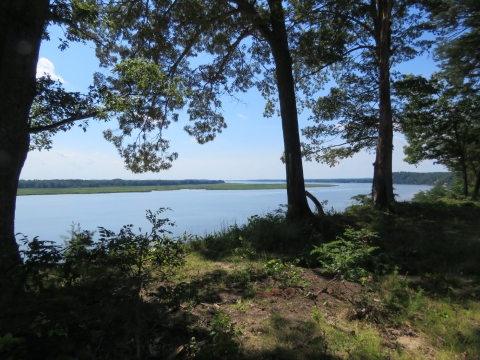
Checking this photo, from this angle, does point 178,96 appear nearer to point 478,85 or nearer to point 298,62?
point 298,62

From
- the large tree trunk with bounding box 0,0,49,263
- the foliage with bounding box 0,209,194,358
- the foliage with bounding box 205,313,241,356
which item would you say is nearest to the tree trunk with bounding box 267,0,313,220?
the foliage with bounding box 205,313,241,356

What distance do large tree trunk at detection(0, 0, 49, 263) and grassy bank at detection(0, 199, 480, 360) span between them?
1627 mm

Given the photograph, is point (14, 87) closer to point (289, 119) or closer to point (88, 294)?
point (88, 294)

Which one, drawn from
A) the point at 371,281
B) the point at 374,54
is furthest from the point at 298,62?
the point at 371,281

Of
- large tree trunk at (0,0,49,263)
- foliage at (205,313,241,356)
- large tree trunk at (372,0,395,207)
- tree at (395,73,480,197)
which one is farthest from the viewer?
tree at (395,73,480,197)

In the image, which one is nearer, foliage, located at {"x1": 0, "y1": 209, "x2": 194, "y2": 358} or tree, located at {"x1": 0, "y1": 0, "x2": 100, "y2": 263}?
foliage, located at {"x1": 0, "y1": 209, "x2": 194, "y2": 358}

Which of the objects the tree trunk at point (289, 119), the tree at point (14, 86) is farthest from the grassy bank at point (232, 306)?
the tree trunk at point (289, 119)

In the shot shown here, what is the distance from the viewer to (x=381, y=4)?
33.3ft

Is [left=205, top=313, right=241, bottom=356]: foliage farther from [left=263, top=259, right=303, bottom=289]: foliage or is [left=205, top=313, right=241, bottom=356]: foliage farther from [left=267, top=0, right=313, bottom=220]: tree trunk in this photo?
[left=267, top=0, right=313, bottom=220]: tree trunk

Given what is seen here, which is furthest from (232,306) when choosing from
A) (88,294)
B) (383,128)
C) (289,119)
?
(383,128)

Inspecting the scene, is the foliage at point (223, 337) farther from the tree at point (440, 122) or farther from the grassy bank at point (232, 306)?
the tree at point (440, 122)

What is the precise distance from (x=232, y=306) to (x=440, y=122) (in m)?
20.0

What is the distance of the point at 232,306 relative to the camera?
384 cm

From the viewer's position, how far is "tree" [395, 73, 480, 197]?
15.0 m
